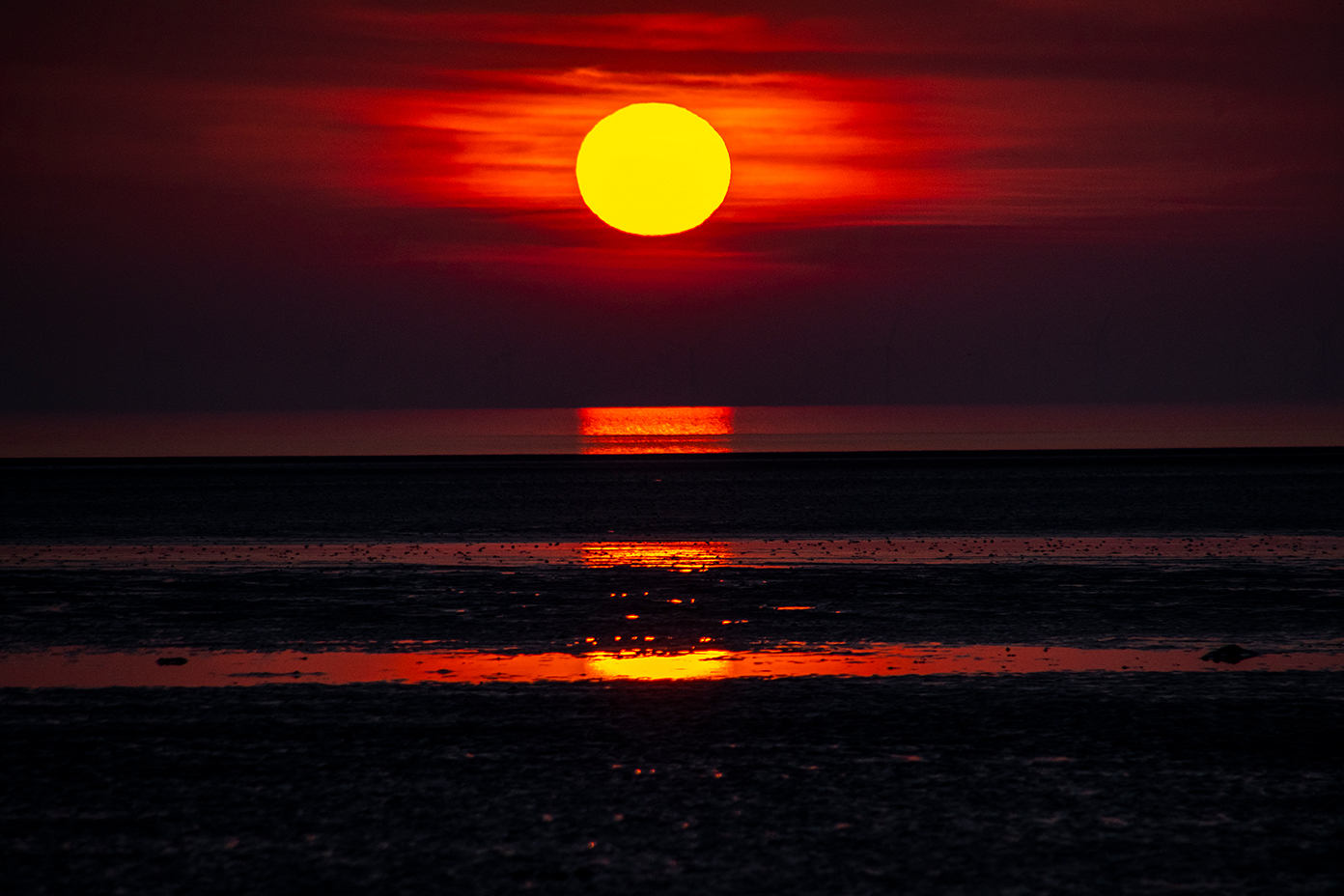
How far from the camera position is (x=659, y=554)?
2534 cm

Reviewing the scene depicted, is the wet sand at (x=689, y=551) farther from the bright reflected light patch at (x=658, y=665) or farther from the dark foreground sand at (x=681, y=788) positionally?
the dark foreground sand at (x=681, y=788)

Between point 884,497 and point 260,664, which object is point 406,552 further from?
point 884,497

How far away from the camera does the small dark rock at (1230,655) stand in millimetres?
13656

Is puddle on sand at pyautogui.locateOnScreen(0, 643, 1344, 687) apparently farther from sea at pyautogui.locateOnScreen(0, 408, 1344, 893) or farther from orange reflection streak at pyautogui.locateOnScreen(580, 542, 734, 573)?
orange reflection streak at pyautogui.locateOnScreen(580, 542, 734, 573)

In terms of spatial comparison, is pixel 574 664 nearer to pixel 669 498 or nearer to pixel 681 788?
pixel 681 788

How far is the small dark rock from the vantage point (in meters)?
13.7

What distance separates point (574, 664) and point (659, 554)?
11.7 metres

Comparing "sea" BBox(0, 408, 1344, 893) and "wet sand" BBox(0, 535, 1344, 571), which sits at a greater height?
"wet sand" BBox(0, 535, 1344, 571)

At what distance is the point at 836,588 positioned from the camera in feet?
65.4

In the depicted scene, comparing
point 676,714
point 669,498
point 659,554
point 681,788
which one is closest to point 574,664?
point 676,714

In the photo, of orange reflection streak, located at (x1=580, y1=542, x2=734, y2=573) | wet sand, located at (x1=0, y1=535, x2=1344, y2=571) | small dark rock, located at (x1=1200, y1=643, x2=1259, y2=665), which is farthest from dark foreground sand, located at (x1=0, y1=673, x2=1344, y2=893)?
wet sand, located at (x1=0, y1=535, x2=1344, y2=571)

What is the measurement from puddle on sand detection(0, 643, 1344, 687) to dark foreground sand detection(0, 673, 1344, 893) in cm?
62

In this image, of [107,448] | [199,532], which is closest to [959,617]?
[199,532]

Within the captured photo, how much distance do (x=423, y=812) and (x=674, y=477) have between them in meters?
47.6
